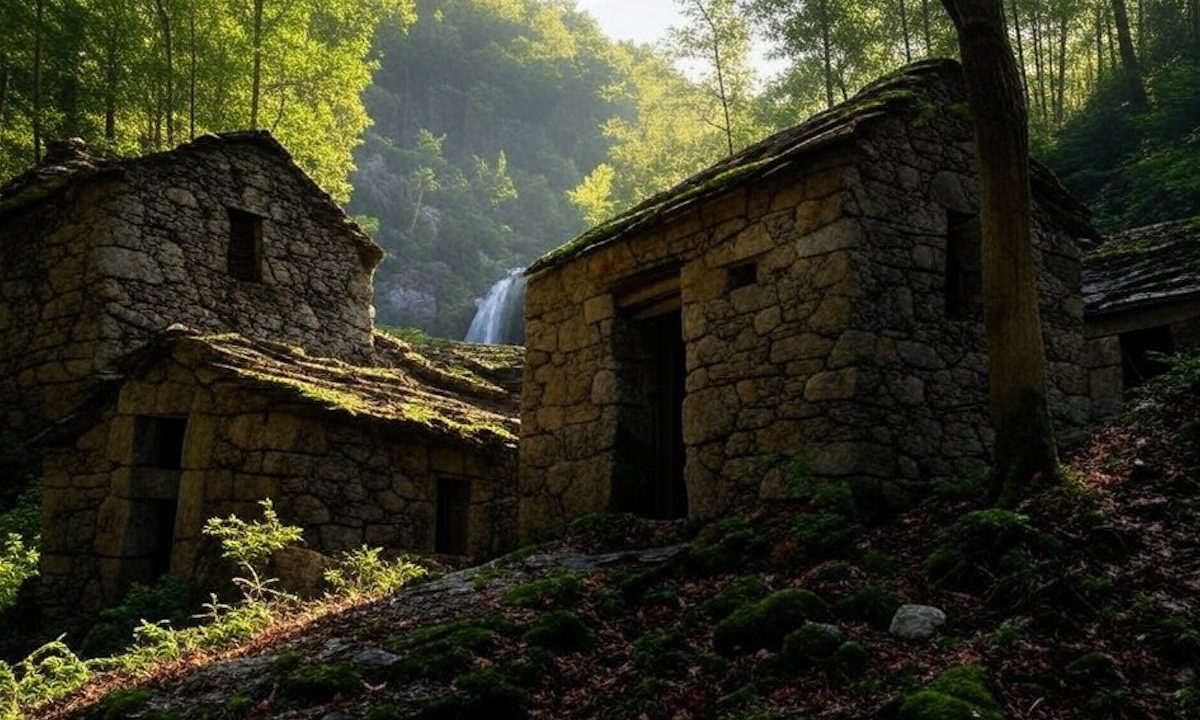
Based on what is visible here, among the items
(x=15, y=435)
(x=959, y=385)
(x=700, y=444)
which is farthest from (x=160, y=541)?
(x=959, y=385)

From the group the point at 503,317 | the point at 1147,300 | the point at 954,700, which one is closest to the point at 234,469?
the point at 954,700

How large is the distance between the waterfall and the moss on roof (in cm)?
2097

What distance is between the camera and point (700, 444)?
707 cm

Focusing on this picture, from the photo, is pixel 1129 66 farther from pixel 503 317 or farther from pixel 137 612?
pixel 137 612

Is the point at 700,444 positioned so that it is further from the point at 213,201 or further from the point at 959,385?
the point at 213,201

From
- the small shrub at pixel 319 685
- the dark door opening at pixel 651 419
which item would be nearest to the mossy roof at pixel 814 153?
the dark door opening at pixel 651 419

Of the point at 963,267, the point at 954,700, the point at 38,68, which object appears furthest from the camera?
the point at 38,68

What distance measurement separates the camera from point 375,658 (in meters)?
4.68

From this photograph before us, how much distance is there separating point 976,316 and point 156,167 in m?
11.0

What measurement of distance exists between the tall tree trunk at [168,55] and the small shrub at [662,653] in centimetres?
1647

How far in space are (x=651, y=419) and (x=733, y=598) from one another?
3.50 m

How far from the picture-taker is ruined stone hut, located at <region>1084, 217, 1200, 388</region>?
9734mm

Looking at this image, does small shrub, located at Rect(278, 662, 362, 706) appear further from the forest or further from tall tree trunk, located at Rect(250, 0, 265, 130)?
tall tree trunk, located at Rect(250, 0, 265, 130)

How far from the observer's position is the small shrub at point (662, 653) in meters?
4.24
